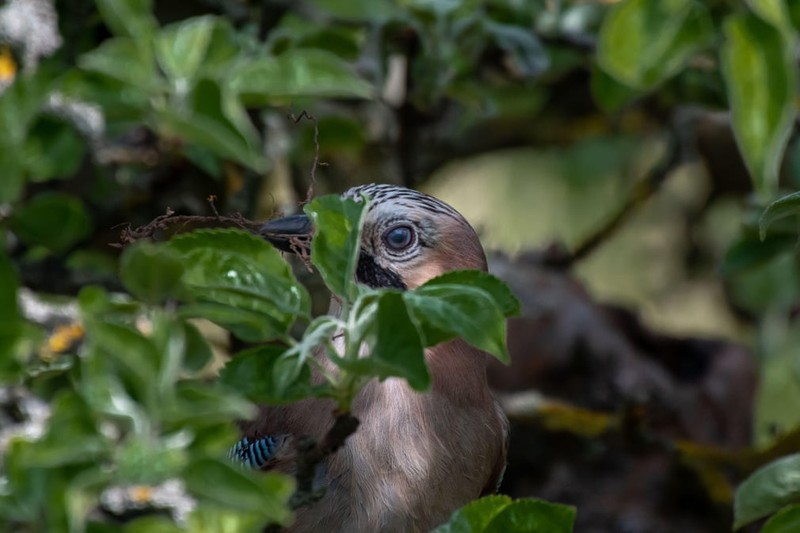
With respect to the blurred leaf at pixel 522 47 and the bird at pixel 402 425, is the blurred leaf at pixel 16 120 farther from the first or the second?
the blurred leaf at pixel 522 47

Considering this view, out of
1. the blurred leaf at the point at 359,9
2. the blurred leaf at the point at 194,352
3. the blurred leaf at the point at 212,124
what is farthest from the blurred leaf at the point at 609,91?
the blurred leaf at the point at 194,352

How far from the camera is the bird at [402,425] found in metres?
1.46

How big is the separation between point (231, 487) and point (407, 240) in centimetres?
85

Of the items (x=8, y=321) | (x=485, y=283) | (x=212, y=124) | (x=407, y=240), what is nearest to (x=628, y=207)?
(x=407, y=240)

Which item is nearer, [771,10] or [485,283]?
[485,283]

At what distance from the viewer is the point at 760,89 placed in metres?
1.53

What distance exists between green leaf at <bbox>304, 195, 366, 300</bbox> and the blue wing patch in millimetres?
586

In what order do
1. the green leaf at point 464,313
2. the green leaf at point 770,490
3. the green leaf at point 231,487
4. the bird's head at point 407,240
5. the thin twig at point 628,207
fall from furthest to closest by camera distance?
the thin twig at point 628,207
the bird's head at point 407,240
the green leaf at point 770,490
the green leaf at point 464,313
the green leaf at point 231,487

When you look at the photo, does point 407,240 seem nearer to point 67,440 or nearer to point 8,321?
point 8,321

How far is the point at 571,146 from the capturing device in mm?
3096

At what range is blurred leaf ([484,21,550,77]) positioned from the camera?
1969 mm

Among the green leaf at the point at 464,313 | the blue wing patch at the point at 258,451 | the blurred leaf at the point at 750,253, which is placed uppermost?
the green leaf at the point at 464,313

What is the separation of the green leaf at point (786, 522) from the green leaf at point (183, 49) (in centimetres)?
81

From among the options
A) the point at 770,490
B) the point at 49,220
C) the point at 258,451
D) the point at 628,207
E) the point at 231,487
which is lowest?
the point at 628,207
